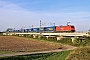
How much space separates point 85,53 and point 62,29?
58.8 meters

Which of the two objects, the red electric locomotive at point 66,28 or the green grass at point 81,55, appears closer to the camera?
the green grass at point 81,55

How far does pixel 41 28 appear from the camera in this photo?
331ft

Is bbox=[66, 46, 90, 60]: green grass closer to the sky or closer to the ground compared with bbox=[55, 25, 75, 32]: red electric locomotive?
closer to the ground

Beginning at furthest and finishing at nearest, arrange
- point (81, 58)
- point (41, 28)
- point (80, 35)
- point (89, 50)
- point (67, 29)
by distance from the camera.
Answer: point (41, 28), point (67, 29), point (80, 35), point (89, 50), point (81, 58)

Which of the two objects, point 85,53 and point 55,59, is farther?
point 55,59

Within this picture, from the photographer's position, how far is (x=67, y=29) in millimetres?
79062

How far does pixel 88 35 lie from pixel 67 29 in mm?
21121

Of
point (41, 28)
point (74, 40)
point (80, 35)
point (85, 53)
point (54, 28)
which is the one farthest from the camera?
point (41, 28)

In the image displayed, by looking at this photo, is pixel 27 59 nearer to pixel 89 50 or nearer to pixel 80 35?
pixel 89 50

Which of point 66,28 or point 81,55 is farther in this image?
point 66,28

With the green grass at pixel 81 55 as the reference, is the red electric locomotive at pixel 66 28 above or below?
above

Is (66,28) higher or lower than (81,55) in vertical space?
higher

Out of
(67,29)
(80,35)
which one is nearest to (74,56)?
(80,35)

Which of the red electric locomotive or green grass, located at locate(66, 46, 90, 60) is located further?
the red electric locomotive
